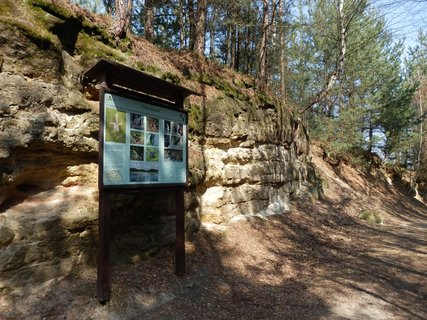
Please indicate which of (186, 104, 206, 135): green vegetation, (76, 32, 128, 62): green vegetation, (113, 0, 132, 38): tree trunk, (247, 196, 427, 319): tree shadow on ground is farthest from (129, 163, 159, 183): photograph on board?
(113, 0, 132, 38): tree trunk

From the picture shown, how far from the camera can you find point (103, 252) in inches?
164

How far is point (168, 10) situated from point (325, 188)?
12166 mm

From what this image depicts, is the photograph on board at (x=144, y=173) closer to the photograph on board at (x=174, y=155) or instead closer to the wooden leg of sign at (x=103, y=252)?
the photograph on board at (x=174, y=155)

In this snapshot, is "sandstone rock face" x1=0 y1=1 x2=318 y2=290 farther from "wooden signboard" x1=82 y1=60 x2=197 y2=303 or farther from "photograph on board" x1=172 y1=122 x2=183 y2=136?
"photograph on board" x1=172 y1=122 x2=183 y2=136

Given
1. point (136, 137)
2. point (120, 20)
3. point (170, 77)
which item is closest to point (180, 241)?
point (136, 137)

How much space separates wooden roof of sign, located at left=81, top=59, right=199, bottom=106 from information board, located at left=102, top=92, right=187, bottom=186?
0.38m

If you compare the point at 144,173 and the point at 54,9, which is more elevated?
the point at 54,9

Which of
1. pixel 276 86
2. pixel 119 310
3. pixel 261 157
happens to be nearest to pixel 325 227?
pixel 261 157

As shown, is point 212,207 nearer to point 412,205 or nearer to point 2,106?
point 2,106

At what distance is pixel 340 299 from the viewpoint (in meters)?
5.13

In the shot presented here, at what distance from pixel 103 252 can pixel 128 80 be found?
2647mm

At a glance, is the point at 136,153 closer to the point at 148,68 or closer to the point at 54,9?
the point at 54,9

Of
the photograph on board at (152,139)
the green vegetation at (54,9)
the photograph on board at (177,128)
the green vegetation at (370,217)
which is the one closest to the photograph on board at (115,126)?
the photograph on board at (152,139)

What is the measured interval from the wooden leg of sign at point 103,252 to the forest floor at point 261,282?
178mm
